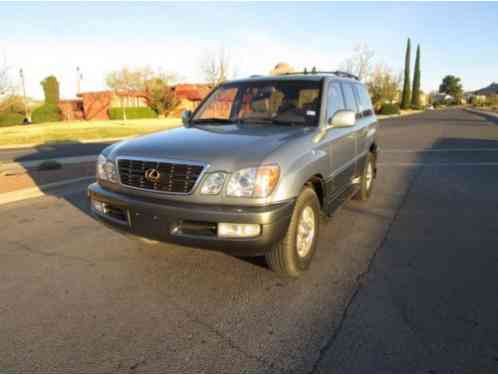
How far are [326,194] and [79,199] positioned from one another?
4.62 m

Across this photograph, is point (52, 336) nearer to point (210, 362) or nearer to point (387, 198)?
point (210, 362)

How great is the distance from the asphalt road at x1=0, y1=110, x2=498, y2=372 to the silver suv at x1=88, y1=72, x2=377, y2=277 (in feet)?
1.60

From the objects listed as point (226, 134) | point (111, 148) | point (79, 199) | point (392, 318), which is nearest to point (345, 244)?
point (392, 318)

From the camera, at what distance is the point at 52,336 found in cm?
263

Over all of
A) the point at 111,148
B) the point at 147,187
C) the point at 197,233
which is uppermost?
the point at 111,148

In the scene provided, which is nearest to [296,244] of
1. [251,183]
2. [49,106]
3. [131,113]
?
[251,183]

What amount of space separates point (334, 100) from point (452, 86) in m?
142

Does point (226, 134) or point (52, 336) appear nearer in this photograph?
point (52, 336)

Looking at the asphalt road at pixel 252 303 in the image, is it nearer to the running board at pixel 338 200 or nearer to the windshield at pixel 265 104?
the running board at pixel 338 200

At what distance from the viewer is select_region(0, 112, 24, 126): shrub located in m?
35.9

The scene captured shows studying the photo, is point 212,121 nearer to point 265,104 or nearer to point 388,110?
point 265,104

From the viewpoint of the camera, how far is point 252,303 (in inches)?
120

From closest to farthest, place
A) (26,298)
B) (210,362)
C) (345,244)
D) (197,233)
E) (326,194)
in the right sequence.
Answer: (210,362)
(197,233)
(26,298)
(326,194)
(345,244)

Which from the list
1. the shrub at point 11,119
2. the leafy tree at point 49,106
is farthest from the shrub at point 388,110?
the shrub at point 11,119
